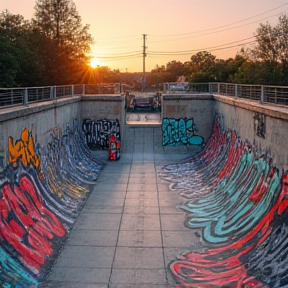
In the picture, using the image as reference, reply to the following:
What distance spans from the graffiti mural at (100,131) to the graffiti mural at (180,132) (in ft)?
10.2

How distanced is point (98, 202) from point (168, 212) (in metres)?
3.01

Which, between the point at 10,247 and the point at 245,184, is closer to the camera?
the point at 10,247

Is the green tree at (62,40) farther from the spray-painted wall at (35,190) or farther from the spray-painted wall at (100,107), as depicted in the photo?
the spray-painted wall at (35,190)

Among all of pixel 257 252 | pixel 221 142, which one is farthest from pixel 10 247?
pixel 221 142

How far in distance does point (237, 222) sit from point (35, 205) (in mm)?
6373

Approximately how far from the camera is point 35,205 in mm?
13461


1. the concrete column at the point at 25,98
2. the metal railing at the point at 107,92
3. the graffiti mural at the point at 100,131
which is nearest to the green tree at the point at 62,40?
the metal railing at the point at 107,92

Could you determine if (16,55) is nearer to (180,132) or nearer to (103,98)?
(103,98)

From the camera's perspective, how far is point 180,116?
93.5 feet

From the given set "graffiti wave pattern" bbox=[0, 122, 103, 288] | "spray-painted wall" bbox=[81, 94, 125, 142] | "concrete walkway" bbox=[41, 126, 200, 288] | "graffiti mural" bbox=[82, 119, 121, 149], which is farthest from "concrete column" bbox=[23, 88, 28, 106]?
"spray-painted wall" bbox=[81, 94, 125, 142]

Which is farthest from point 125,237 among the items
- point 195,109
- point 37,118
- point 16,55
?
point 16,55

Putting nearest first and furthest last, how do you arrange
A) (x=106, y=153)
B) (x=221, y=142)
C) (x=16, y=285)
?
(x=16, y=285) < (x=221, y=142) < (x=106, y=153)

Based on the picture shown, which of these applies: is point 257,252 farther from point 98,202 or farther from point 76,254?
point 98,202

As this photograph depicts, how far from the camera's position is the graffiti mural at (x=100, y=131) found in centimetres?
2761
